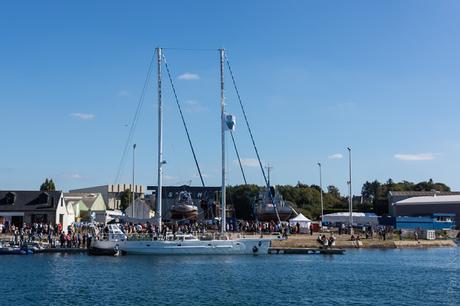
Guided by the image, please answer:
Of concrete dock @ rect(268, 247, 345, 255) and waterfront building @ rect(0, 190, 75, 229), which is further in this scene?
waterfront building @ rect(0, 190, 75, 229)

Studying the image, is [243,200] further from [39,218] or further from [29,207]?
[29,207]

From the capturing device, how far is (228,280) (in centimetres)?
4391

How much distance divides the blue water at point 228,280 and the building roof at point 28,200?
77.2 feet

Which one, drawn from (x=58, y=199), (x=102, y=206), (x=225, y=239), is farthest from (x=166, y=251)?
(x=102, y=206)

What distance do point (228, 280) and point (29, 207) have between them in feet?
155

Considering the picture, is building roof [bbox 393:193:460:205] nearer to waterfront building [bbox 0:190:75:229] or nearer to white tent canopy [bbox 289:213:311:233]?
white tent canopy [bbox 289:213:311:233]

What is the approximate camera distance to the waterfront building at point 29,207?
8212cm

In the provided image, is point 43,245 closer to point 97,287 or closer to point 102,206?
point 97,287

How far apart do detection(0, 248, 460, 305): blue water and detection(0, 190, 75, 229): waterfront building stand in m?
22.6

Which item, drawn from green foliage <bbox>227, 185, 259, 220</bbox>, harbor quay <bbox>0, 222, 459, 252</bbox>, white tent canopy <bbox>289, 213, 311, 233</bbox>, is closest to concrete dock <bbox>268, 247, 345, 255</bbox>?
harbor quay <bbox>0, 222, 459, 252</bbox>

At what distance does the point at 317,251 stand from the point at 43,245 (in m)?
29.4

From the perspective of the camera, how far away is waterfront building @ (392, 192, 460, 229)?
12093 cm

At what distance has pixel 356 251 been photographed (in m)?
70.7

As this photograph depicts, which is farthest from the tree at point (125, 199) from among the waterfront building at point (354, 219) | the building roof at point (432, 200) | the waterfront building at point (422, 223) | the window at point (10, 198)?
the waterfront building at point (422, 223)
